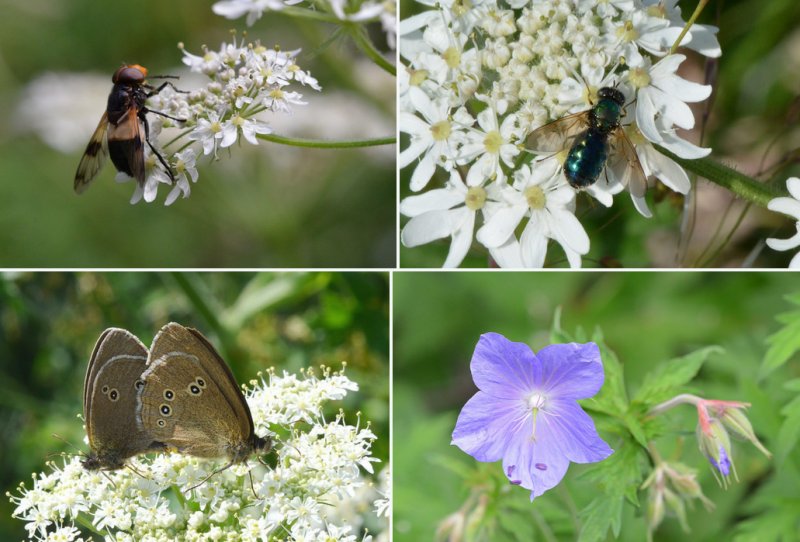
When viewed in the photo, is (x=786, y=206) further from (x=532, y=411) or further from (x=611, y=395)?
(x=532, y=411)

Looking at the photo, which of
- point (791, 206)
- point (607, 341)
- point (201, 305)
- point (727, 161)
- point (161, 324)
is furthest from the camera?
point (607, 341)

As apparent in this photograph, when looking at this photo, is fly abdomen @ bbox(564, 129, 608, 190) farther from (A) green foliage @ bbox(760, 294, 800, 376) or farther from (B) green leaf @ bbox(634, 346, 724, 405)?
(A) green foliage @ bbox(760, 294, 800, 376)

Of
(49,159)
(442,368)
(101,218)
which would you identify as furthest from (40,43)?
(442,368)

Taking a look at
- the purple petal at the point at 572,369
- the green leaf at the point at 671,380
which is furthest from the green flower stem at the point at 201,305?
the green leaf at the point at 671,380

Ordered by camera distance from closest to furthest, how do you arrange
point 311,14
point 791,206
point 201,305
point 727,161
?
point 311,14
point 791,206
point 727,161
point 201,305

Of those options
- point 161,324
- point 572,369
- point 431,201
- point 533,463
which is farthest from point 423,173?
point 161,324

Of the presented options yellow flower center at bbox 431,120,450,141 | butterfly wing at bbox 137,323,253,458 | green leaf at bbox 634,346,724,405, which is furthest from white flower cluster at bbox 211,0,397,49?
green leaf at bbox 634,346,724,405
